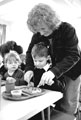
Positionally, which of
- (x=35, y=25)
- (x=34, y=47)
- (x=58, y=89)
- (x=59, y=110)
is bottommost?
(x=59, y=110)

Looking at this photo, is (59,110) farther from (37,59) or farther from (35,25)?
(35,25)

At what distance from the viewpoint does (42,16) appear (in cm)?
113

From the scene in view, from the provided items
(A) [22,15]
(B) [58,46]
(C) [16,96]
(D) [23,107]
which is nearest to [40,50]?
(B) [58,46]

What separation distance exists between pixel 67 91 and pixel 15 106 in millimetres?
657

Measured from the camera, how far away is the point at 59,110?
142 centimetres

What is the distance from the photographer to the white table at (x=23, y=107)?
73cm

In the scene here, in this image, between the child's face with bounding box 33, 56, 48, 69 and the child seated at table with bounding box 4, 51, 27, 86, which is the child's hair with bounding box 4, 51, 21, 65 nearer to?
the child seated at table with bounding box 4, 51, 27, 86

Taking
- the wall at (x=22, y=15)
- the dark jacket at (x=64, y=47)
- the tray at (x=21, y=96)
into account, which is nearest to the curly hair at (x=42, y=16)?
the dark jacket at (x=64, y=47)

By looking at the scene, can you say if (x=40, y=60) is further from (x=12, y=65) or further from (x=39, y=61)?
(x=12, y=65)

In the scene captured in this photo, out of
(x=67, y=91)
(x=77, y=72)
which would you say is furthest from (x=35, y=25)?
(x=67, y=91)

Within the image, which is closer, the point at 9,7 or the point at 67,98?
the point at 67,98

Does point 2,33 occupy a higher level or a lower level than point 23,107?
higher

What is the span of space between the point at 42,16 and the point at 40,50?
16.1 inches

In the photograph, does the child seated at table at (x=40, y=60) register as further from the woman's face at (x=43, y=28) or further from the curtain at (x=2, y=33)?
the curtain at (x=2, y=33)
